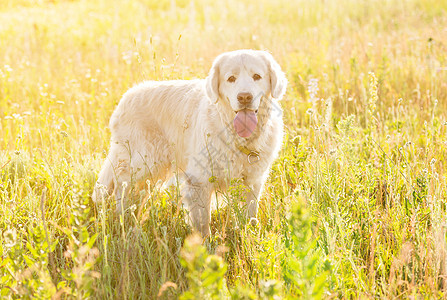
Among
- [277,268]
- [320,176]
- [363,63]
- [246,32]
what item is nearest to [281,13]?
[246,32]

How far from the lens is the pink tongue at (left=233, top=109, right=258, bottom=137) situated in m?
2.86

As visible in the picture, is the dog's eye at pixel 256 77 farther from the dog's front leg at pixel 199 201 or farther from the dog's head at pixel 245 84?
the dog's front leg at pixel 199 201

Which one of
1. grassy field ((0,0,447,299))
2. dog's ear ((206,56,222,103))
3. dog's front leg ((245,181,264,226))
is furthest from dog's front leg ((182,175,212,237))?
dog's ear ((206,56,222,103))

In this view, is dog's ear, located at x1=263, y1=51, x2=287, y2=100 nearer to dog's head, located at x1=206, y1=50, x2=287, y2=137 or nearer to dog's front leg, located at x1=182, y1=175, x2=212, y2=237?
dog's head, located at x1=206, y1=50, x2=287, y2=137

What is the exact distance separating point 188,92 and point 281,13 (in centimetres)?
923

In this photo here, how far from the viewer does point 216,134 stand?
306cm

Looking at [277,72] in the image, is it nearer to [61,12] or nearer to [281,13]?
[281,13]

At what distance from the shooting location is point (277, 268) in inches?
82.4

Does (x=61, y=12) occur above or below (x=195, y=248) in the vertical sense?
above

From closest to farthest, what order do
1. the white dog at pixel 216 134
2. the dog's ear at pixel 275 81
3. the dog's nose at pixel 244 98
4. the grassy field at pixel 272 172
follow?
the grassy field at pixel 272 172 < the dog's nose at pixel 244 98 < the white dog at pixel 216 134 < the dog's ear at pixel 275 81

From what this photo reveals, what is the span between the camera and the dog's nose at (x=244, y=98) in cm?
279

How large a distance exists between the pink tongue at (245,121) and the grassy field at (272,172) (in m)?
0.47

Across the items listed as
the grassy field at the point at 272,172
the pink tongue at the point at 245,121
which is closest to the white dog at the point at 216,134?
the pink tongue at the point at 245,121

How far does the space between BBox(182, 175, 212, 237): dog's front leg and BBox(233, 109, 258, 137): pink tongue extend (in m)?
0.47
